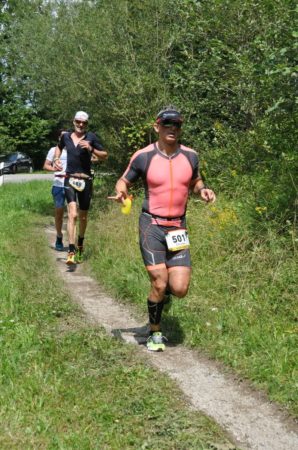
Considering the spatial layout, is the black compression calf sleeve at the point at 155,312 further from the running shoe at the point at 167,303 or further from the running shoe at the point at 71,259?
the running shoe at the point at 71,259

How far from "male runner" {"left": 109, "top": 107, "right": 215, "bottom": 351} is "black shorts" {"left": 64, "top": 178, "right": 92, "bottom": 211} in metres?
3.59

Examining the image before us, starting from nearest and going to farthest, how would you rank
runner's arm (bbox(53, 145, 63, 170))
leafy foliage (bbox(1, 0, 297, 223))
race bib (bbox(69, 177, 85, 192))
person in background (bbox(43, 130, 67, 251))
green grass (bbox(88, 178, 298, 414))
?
green grass (bbox(88, 178, 298, 414)) → leafy foliage (bbox(1, 0, 297, 223)) → race bib (bbox(69, 177, 85, 192)) → runner's arm (bbox(53, 145, 63, 170)) → person in background (bbox(43, 130, 67, 251))

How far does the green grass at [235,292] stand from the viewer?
4.66 metres

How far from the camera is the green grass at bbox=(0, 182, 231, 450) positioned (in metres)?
3.48

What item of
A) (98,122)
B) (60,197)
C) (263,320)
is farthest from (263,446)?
(98,122)

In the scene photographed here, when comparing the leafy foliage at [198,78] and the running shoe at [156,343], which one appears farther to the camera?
the leafy foliage at [198,78]

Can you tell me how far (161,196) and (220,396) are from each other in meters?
1.87

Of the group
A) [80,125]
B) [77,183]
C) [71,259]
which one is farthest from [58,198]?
[71,259]

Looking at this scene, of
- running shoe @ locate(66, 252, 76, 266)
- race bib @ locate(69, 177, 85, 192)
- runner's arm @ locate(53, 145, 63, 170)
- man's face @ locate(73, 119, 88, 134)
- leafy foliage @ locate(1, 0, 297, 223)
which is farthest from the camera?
runner's arm @ locate(53, 145, 63, 170)

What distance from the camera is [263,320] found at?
537cm

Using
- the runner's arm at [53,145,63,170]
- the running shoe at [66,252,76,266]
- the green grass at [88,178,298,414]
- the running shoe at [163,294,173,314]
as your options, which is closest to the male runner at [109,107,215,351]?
the green grass at [88,178,298,414]

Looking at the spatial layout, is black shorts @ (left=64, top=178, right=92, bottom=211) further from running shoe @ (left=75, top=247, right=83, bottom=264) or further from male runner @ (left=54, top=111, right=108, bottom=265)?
running shoe @ (left=75, top=247, right=83, bottom=264)

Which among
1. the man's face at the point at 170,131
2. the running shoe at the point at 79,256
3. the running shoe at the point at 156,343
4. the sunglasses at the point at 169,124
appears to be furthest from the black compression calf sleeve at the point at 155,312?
the running shoe at the point at 79,256

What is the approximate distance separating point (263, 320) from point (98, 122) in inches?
384
